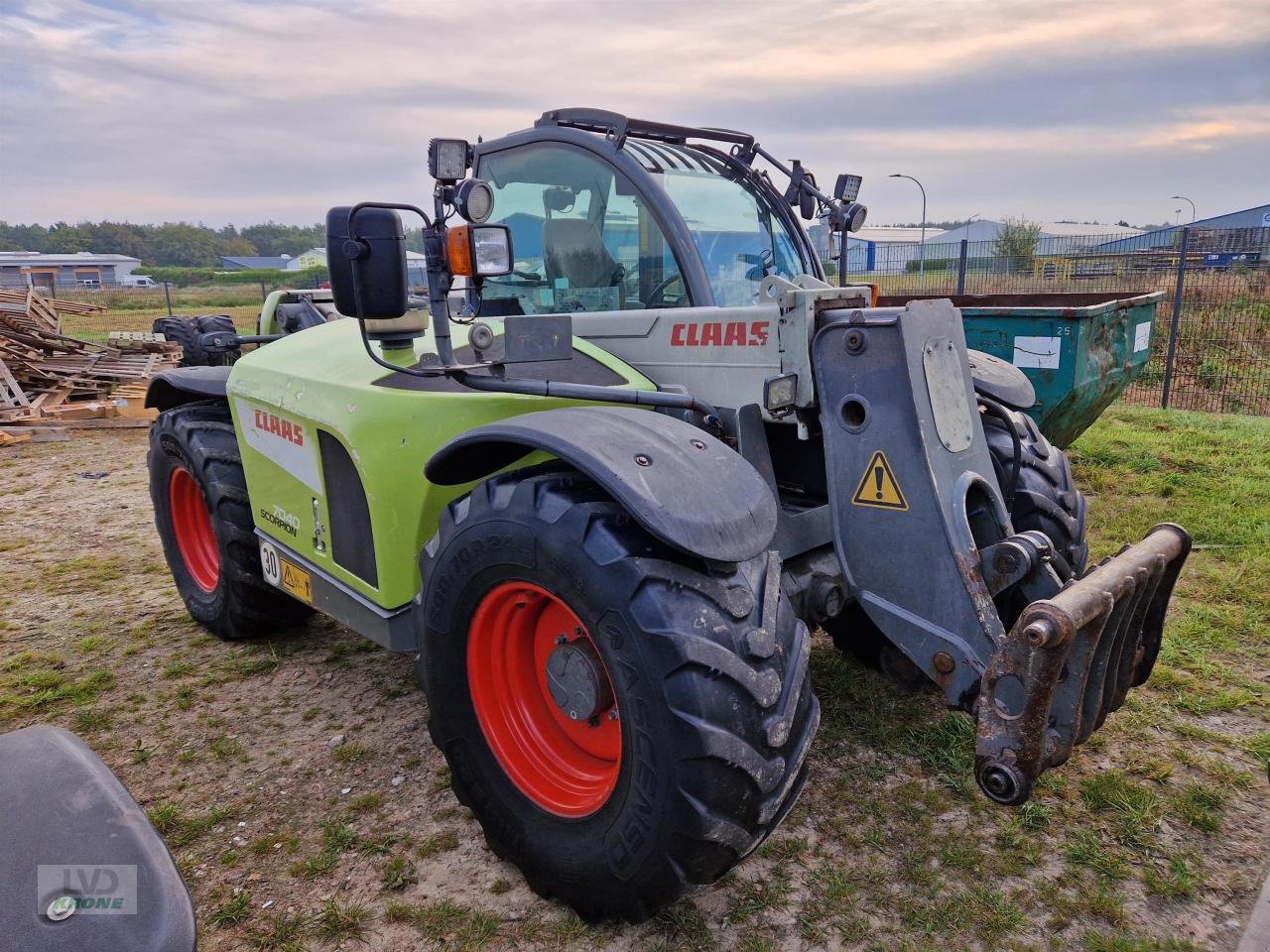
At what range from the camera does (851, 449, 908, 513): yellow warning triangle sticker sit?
2525 millimetres

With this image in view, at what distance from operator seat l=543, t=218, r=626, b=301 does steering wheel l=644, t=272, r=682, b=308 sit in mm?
137

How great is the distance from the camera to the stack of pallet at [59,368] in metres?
10.6

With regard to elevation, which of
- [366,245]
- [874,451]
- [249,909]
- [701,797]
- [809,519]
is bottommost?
[249,909]

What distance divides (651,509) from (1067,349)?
515cm

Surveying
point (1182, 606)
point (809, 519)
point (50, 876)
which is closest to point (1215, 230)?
point (1182, 606)

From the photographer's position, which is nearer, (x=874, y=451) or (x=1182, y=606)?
(x=874, y=451)

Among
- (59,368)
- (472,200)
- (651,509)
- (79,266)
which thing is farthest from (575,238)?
(79,266)

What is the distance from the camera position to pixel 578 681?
231cm

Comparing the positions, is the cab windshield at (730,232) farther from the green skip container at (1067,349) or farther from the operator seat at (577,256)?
the green skip container at (1067,349)

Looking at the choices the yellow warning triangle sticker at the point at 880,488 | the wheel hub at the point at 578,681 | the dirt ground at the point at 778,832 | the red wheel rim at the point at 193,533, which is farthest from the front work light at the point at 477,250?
the red wheel rim at the point at 193,533

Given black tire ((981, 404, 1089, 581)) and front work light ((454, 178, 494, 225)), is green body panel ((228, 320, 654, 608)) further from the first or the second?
black tire ((981, 404, 1089, 581))

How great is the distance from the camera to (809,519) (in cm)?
283

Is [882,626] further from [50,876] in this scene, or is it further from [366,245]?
[50,876]

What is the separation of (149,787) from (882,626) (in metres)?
2.57
